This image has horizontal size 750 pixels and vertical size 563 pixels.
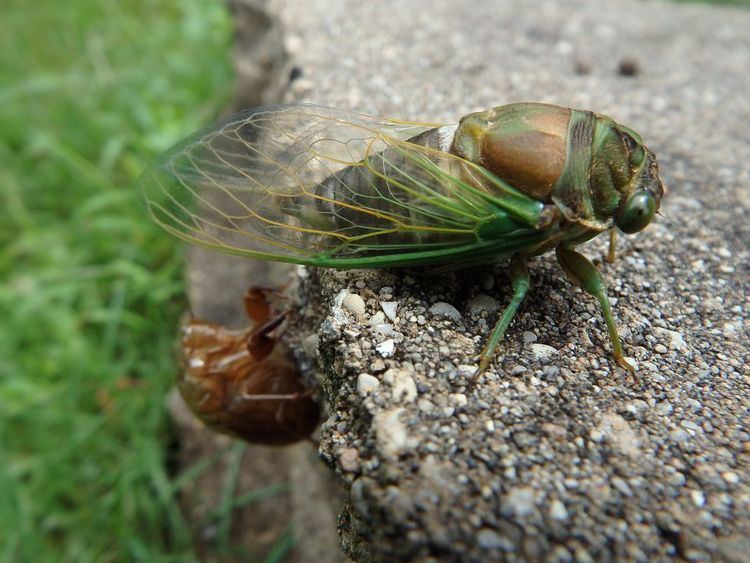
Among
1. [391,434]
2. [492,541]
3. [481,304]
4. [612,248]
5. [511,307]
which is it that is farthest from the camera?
[612,248]

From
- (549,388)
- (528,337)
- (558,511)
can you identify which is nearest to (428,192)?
(528,337)

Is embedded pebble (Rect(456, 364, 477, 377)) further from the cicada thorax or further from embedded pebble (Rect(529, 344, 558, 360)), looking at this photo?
the cicada thorax

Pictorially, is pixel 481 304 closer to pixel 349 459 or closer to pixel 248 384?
pixel 349 459

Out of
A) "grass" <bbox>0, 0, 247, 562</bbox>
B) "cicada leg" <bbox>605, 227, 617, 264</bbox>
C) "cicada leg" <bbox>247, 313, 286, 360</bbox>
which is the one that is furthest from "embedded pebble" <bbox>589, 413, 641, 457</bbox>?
"grass" <bbox>0, 0, 247, 562</bbox>

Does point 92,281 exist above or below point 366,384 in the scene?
below

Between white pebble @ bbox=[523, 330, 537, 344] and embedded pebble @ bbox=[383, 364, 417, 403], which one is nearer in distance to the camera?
embedded pebble @ bbox=[383, 364, 417, 403]

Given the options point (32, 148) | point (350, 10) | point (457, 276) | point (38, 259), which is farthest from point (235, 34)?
point (457, 276)
